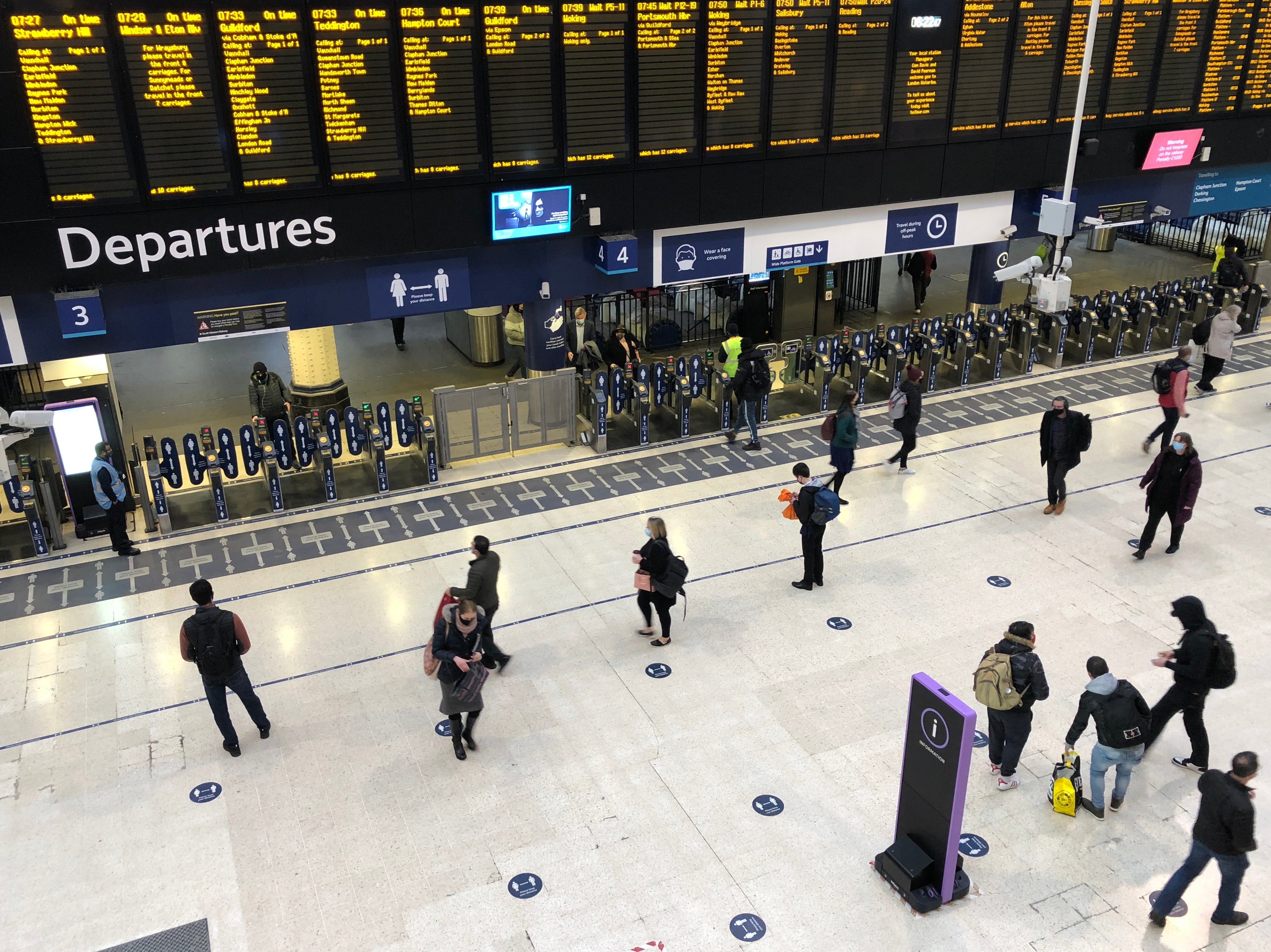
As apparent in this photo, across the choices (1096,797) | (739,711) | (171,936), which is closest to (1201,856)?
(1096,797)

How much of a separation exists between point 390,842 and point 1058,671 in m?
5.56

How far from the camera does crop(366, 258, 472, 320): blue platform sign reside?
11.9 m

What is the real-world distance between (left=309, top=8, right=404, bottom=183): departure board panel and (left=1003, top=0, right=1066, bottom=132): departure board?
326 inches

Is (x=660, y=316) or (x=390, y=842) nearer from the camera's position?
(x=390, y=842)

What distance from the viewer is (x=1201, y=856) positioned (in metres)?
6.10

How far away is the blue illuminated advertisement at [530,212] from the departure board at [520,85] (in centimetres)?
30

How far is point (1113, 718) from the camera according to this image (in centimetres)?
673

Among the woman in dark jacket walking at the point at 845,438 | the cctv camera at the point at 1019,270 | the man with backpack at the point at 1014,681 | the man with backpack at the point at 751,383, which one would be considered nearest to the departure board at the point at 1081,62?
the cctv camera at the point at 1019,270

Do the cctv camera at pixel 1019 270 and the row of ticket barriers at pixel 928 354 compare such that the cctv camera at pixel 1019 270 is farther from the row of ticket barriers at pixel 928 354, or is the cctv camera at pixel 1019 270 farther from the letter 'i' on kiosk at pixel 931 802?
the letter 'i' on kiosk at pixel 931 802

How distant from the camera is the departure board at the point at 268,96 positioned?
10.1 meters

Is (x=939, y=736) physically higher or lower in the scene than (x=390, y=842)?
higher

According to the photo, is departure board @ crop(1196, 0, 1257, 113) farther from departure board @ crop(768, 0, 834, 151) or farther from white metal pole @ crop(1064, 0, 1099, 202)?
departure board @ crop(768, 0, 834, 151)

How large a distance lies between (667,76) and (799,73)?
1.78m

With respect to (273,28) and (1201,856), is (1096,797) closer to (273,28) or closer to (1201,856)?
(1201,856)
